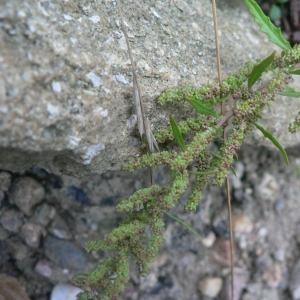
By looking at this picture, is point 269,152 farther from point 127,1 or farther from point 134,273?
point 127,1

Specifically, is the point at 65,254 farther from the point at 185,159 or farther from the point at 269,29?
the point at 269,29

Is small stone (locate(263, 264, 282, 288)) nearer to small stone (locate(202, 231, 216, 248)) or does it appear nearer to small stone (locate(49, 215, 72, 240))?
small stone (locate(202, 231, 216, 248))

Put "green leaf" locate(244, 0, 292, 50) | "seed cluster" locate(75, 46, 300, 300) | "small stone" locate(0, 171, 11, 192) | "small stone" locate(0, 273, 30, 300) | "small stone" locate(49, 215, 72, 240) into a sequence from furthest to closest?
"small stone" locate(49, 215, 72, 240) → "small stone" locate(0, 171, 11, 192) → "small stone" locate(0, 273, 30, 300) → "green leaf" locate(244, 0, 292, 50) → "seed cluster" locate(75, 46, 300, 300)

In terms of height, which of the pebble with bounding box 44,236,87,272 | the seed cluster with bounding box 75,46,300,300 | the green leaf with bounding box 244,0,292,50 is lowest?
the pebble with bounding box 44,236,87,272

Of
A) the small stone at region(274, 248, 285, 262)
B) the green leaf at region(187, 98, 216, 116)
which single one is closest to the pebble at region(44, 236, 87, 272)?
the green leaf at region(187, 98, 216, 116)

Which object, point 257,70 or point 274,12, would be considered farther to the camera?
point 274,12

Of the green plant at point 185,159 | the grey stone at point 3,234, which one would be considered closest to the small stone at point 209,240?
the green plant at point 185,159

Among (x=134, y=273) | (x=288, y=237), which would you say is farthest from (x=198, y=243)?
(x=288, y=237)

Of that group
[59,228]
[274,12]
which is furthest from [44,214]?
[274,12]

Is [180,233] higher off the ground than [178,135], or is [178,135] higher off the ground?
[178,135]
